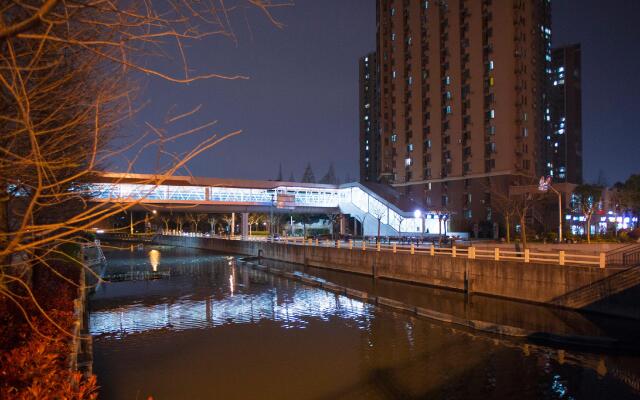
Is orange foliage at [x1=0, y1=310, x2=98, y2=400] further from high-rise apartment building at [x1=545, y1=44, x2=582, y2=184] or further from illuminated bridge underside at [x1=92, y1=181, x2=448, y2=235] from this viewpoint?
high-rise apartment building at [x1=545, y1=44, x2=582, y2=184]

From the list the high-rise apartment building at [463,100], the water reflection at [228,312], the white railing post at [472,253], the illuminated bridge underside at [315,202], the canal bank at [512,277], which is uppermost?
the high-rise apartment building at [463,100]

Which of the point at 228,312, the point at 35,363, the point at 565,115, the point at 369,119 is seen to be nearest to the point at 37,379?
the point at 35,363

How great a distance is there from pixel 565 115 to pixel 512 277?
12359 centimetres

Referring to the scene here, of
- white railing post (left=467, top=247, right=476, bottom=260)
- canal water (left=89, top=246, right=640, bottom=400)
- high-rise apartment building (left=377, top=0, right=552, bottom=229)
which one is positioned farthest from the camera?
high-rise apartment building (left=377, top=0, right=552, bottom=229)

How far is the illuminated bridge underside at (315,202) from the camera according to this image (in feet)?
187

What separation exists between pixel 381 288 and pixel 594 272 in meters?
12.6

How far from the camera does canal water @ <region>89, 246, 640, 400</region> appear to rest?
1195 cm

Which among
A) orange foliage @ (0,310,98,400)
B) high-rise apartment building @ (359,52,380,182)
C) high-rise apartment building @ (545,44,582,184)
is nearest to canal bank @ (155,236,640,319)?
orange foliage @ (0,310,98,400)

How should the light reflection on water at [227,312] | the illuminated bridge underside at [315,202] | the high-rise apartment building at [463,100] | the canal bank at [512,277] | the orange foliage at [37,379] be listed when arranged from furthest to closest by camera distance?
the high-rise apartment building at [463,100] → the illuminated bridge underside at [315,202] → the light reflection on water at [227,312] → the canal bank at [512,277] → the orange foliage at [37,379]

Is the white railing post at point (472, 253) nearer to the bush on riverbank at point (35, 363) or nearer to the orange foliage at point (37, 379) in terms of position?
the bush on riverbank at point (35, 363)

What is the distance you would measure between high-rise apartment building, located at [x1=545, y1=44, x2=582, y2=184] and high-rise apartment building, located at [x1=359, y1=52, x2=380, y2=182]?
165 feet

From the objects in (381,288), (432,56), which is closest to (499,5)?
(432,56)

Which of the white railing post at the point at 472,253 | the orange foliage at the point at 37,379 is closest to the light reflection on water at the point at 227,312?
the white railing post at the point at 472,253

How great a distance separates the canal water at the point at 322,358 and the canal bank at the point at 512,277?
4.43 feet
